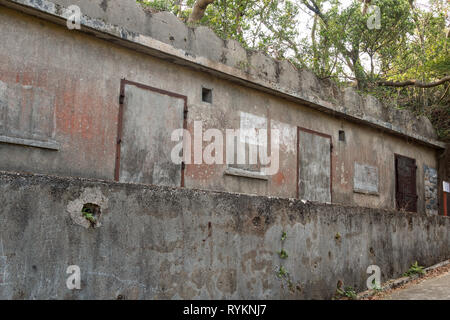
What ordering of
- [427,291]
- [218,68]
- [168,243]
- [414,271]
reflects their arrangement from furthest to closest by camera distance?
1. [218,68]
2. [414,271]
3. [427,291]
4. [168,243]

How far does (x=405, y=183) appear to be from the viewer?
12.1 m

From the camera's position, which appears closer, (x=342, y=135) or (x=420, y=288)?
(x=420, y=288)

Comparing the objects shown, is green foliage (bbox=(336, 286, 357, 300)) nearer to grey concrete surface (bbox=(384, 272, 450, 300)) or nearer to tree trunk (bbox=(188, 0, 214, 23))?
grey concrete surface (bbox=(384, 272, 450, 300))

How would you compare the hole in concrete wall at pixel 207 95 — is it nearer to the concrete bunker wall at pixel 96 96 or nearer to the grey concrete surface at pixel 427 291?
the concrete bunker wall at pixel 96 96

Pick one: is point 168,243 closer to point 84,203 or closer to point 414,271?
point 84,203

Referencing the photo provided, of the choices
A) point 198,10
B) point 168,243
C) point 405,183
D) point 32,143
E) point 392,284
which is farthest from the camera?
point 198,10

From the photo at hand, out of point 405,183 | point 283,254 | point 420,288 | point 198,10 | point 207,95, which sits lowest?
point 420,288

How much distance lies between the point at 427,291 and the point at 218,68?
14.8 feet

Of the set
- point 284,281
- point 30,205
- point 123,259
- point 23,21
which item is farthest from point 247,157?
point 30,205

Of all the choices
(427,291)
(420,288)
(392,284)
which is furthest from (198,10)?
(427,291)

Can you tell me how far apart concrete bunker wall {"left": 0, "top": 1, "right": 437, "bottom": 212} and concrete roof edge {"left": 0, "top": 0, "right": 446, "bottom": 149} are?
13cm

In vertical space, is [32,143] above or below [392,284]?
above

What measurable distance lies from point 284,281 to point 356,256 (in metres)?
1.54

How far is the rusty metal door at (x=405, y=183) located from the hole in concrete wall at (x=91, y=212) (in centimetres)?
986
